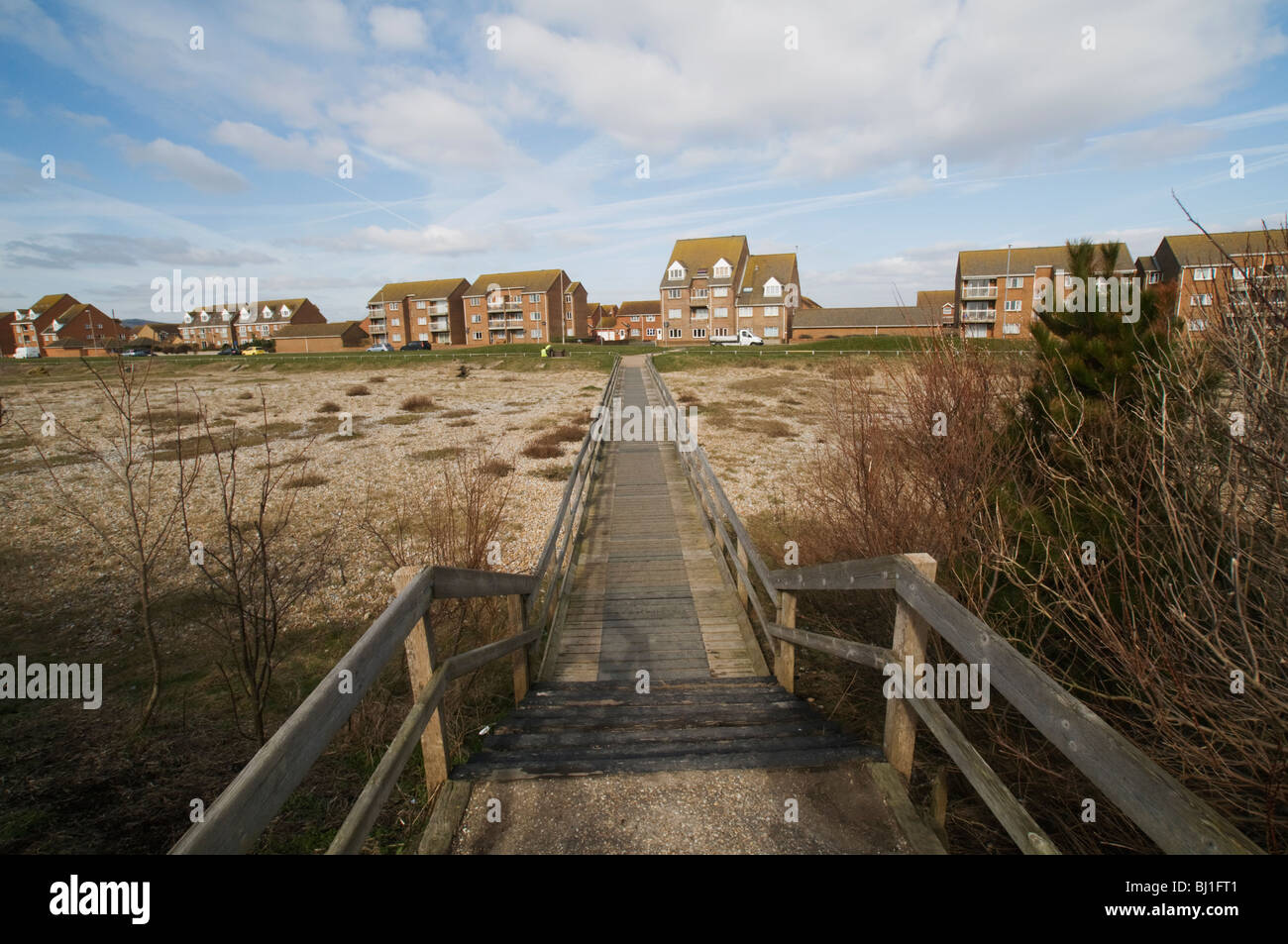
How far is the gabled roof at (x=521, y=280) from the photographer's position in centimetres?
7150

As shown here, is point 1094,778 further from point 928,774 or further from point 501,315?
point 501,315

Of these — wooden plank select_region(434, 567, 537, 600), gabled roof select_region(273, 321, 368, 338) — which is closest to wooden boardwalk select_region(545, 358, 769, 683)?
wooden plank select_region(434, 567, 537, 600)

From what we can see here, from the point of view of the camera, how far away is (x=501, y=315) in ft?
244

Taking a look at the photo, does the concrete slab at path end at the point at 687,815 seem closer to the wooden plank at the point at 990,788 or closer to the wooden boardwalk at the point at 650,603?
the wooden plank at the point at 990,788

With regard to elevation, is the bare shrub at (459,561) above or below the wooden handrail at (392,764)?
below

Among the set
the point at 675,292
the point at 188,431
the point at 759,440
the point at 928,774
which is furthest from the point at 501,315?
the point at 928,774

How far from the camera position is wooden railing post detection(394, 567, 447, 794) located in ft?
8.79

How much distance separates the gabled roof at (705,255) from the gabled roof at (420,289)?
27740mm

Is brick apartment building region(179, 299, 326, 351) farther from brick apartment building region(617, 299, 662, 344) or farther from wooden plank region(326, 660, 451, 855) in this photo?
wooden plank region(326, 660, 451, 855)

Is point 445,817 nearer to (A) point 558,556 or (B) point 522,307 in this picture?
(A) point 558,556

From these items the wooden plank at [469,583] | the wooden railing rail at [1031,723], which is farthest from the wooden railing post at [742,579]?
the wooden railing rail at [1031,723]

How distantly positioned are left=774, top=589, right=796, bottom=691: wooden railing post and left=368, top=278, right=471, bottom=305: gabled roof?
3077 inches

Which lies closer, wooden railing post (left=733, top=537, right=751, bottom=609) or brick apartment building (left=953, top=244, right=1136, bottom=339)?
wooden railing post (left=733, top=537, right=751, bottom=609)
